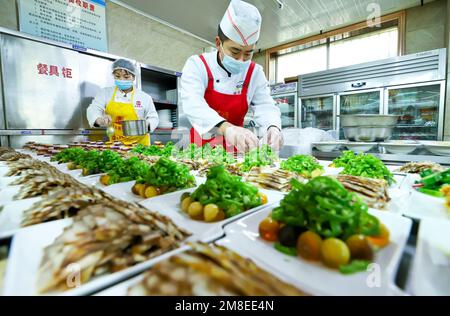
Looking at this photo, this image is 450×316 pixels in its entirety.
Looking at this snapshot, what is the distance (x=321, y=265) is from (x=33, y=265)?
603 mm

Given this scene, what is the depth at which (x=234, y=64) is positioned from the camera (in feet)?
7.49

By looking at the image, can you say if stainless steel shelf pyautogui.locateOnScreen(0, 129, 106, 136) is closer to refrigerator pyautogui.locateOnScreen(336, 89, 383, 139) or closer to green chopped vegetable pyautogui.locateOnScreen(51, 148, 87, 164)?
green chopped vegetable pyautogui.locateOnScreen(51, 148, 87, 164)

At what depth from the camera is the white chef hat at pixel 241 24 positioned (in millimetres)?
2037

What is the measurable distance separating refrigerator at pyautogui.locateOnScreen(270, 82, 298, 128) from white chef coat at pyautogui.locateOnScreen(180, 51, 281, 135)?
126 inches

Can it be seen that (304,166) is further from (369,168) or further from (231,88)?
(231,88)

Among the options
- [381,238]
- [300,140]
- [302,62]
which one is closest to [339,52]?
[302,62]

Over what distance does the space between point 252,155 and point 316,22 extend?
477 cm

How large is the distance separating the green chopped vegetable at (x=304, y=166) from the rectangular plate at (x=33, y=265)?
1.05m

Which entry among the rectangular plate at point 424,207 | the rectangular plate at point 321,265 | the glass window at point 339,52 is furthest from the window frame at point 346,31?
the rectangular plate at point 321,265

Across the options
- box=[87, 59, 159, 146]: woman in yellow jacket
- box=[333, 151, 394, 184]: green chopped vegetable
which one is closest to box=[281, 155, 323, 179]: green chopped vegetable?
box=[333, 151, 394, 184]: green chopped vegetable

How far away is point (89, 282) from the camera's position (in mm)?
452

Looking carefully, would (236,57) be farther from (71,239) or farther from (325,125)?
(325,125)

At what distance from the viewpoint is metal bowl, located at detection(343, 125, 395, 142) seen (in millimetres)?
2273

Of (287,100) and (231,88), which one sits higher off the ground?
(287,100)
